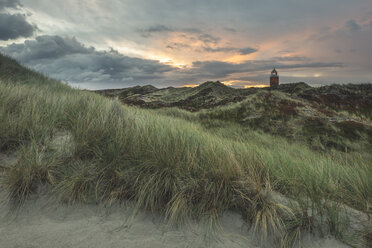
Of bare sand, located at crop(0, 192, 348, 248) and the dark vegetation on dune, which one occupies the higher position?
the dark vegetation on dune

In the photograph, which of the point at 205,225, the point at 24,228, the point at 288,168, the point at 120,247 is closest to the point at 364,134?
the point at 288,168

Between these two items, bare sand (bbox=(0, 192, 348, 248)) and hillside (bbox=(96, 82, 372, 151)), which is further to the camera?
hillside (bbox=(96, 82, 372, 151))

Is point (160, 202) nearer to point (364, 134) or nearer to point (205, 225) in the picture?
point (205, 225)

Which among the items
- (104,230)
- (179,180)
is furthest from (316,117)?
(104,230)

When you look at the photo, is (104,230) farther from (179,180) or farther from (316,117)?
(316,117)

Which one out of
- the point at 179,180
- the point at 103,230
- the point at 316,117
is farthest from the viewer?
the point at 316,117

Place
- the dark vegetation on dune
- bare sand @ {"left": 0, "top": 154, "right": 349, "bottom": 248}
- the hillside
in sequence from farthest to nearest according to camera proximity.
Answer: the hillside → the dark vegetation on dune → bare sand @ {"left": 0, "top": 154, "right": 349, "bottom": 248}

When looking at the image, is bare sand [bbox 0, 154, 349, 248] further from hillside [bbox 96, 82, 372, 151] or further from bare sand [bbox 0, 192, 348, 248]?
hillside [bbox 96, 82, 372, 151]

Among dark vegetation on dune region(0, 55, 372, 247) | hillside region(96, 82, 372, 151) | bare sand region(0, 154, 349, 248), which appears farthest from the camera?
hillside region(96, 82, 372, 151)

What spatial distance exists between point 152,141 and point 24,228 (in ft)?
5.66

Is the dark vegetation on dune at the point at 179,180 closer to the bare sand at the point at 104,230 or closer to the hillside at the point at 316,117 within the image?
the bare sand at the point at 104,230

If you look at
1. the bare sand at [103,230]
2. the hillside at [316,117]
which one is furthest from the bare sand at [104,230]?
the hillside at [316,117]

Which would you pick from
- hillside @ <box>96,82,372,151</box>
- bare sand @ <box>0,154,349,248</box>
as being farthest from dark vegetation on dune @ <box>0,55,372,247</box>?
hillside @ <box>96,82,372,151</box>

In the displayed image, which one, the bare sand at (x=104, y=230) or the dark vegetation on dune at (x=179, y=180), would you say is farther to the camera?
the dark vegetation on dune at (x=179, y=180)
